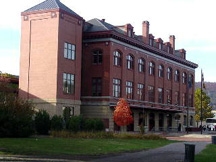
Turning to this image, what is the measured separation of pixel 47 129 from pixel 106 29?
20522mm

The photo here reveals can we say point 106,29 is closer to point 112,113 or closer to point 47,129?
point 112,113

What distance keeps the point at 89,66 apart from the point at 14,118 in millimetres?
25816

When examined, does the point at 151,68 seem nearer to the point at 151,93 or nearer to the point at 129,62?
the point at 151,93

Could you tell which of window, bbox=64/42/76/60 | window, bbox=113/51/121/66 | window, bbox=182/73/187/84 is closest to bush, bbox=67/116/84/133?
window, bbox=64/42/76/60

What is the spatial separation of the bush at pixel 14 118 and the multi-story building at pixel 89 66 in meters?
14.3

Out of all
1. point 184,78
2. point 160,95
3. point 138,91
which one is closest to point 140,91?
point 138,91

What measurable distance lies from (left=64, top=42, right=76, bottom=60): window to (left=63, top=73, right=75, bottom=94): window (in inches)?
92.5

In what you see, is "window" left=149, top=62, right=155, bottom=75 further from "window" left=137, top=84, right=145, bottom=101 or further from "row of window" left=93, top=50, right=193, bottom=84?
"window" left=137, top=84, right=145, bottom=101

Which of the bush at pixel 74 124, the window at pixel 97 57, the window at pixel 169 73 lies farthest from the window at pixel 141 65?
the bush at pixel 74 124

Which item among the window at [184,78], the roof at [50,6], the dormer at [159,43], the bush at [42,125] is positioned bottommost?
the bush at [42,125]

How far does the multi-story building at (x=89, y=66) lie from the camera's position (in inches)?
1913

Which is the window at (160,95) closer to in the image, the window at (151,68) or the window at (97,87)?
the window at (151,68)

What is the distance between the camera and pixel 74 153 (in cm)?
2105

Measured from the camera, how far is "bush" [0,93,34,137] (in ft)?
98.0
